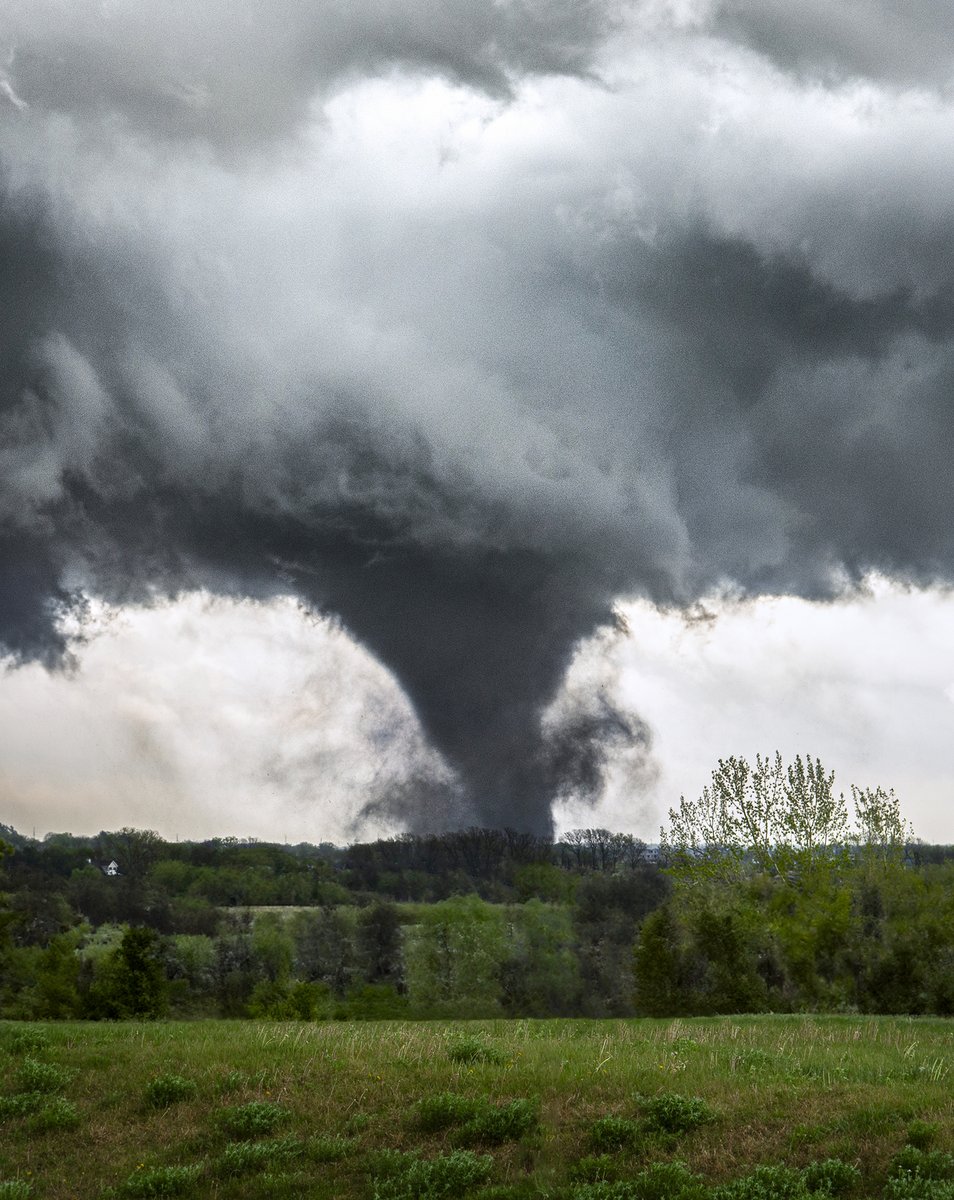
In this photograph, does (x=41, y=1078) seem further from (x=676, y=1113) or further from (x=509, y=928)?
→ (x=509, y=928)

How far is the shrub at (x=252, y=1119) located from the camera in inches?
635

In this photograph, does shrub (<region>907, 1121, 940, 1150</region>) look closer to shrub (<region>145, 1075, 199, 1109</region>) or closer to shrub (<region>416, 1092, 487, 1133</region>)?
shrub (<region>416, 1092, 487, 1133</region>)

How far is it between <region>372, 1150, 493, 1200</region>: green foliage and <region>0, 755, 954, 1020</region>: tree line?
24.5 m

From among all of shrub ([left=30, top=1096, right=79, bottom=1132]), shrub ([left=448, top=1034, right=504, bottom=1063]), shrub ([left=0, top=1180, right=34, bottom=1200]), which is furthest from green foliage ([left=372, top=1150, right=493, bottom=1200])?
shrub ([left=30, top=1096, right=79, bottom=1132])

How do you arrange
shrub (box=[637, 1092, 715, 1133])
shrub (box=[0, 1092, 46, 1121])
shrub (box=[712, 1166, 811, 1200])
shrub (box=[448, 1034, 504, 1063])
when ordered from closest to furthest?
shrub (box=[712, 1166, 811, 1200]), shrub (box=[637, 1092, 715, 1133]), shrub (box=[0, 1092, 46, 1121]), shrub (box=[448, 1034, 504, 1063])

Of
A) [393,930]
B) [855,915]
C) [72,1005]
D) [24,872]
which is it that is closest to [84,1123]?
[72,1005]

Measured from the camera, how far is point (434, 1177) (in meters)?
13.7

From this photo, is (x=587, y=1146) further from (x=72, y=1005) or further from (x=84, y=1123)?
(x=72, y=1005)

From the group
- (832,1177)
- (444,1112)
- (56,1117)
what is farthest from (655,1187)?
(56,1117)

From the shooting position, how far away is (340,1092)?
17141 millimetres

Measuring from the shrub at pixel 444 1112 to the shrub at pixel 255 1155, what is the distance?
1845 mm

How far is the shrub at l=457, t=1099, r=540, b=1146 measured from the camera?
14.8 meters

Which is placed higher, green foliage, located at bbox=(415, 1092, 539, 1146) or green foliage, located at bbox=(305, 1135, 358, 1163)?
green foliage, located at bbox=(415, 1092, 539, 1146)

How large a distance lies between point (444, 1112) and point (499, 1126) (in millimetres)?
1070
